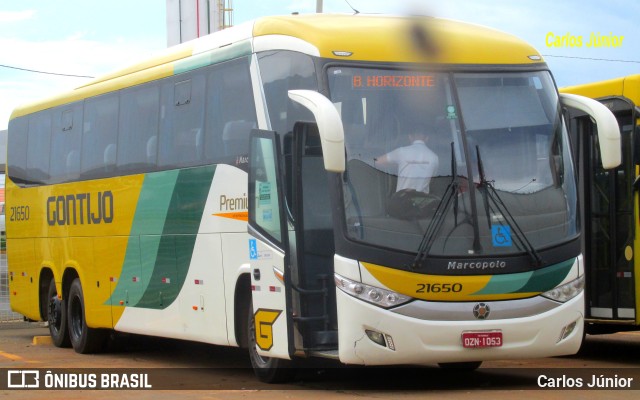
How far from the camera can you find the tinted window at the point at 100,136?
16703mm

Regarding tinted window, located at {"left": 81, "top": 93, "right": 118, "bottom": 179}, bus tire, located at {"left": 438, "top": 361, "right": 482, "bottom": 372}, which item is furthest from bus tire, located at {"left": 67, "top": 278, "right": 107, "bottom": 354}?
bus tire, located at {"left": 438, "top": 361, "right": 482, "bottom": 372}

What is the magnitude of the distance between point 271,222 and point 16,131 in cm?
1018

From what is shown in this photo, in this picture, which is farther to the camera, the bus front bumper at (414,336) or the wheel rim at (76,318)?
the wheel rim at (76,318)

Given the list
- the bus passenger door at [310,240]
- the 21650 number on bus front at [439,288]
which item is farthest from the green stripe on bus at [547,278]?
the bus passenger door at [310,240]

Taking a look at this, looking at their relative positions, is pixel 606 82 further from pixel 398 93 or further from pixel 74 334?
pixel 74 334

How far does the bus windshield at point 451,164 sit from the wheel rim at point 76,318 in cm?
827

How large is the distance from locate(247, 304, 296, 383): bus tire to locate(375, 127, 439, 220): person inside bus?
234 cm

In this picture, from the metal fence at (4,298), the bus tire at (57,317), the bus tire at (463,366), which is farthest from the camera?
the metal fence at (4,298)

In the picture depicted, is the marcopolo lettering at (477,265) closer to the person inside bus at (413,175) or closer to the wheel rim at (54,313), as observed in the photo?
the person inside bus at (413,175)

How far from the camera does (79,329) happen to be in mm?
18109

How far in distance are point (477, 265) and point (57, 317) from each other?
998 cm

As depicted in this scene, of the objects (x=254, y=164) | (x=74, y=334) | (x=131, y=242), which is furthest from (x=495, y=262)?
(x=74, y=334)

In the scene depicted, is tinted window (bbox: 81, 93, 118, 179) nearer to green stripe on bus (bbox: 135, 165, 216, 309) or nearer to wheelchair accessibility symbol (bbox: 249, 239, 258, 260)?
green stripe on bus (bbox: 135, 165, 216, 309)

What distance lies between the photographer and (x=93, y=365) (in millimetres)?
15891
